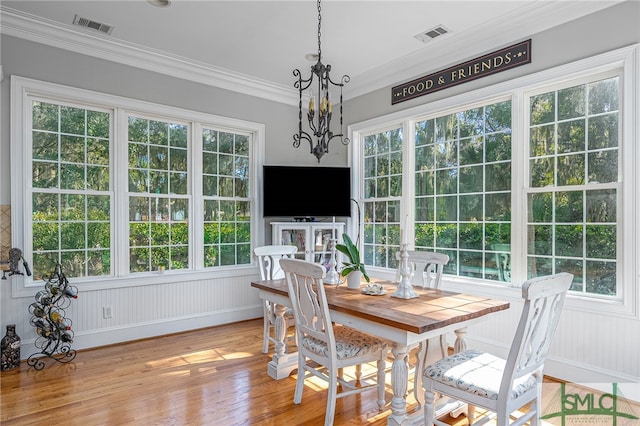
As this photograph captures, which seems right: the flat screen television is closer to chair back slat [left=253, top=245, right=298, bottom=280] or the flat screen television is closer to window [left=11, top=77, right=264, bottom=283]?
window [left=11, top=77, right=264, bottom=283]

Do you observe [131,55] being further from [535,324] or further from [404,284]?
[535,324]

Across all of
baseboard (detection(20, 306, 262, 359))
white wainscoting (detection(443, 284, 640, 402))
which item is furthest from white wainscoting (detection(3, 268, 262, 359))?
white wainscoting (detection(443, 284, 640, 402))

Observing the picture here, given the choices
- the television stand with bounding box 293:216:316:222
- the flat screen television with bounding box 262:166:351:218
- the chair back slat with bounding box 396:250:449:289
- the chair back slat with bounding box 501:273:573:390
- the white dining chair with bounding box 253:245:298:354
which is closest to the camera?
the chair back slat with bounding box 501:273:573:390

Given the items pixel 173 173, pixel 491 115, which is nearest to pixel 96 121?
pixel 173 173

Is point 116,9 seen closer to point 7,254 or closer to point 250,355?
point 7,254

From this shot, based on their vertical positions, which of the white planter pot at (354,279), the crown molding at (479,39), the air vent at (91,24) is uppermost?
the air vent at (91,24)

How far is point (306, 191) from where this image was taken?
4.91m

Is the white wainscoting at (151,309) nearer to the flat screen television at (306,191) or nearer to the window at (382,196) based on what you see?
the flat screen television at (306,191)

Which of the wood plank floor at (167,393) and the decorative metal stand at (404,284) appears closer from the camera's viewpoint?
the wood plank floor at (167,393)

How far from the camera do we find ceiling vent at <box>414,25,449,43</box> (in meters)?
3.52

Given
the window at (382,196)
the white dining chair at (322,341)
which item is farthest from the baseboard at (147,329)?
the white dining chair at (322,341)

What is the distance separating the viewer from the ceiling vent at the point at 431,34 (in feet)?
11.5

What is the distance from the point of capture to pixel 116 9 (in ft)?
10.4

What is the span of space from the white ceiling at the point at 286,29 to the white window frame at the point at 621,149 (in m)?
0.42
